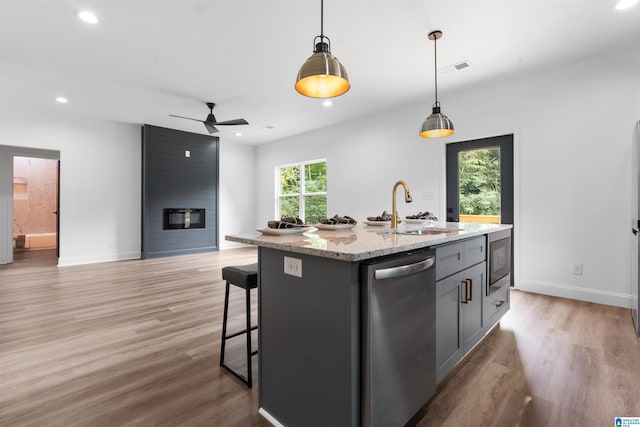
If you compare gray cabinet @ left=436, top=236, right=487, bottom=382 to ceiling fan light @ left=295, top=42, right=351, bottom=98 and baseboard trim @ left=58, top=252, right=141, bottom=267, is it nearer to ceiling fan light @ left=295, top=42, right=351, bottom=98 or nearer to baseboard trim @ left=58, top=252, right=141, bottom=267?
ceiling fan light @ left=295, top=42, right=351, bottom=98

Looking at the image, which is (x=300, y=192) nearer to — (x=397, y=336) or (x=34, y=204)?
(x=397, y=336)

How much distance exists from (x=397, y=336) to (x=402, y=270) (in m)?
0.29

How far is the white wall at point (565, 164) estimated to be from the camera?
318cm

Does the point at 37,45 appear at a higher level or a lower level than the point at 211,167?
higher

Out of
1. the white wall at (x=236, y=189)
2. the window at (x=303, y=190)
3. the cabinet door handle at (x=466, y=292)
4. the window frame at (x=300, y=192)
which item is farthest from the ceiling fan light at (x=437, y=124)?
the white wall at (x=236, y=189)

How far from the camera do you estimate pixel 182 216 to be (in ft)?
22.0

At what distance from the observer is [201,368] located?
79.0 inches

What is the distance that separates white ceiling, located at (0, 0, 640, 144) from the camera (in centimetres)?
256

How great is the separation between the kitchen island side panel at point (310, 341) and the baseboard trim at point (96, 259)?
19.3 ft

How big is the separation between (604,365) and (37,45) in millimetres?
5589

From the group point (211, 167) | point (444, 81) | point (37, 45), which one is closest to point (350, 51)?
point (444, 81)

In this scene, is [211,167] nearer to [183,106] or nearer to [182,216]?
[182,216]

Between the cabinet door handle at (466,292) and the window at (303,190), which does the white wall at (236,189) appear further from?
the cabinet door handle at (466,292)

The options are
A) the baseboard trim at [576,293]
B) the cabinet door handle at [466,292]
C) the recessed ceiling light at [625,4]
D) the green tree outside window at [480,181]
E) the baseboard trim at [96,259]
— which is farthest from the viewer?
the baseboard trim at [96,259]
